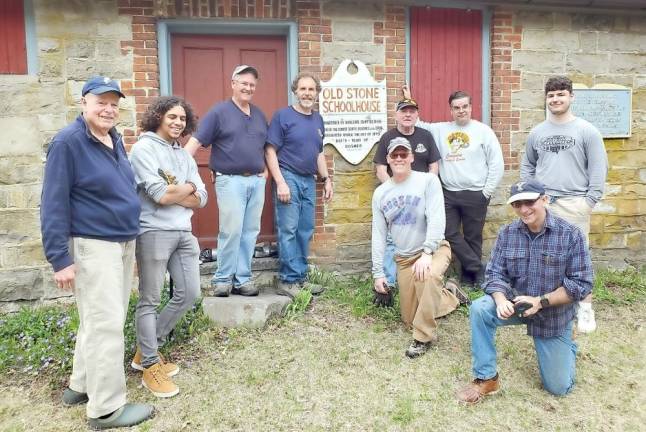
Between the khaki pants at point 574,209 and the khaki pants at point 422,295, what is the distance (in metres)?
0.97

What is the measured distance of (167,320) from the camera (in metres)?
3.50

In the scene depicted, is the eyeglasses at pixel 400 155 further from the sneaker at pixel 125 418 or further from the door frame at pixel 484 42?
the sneaker at pixel 125 418

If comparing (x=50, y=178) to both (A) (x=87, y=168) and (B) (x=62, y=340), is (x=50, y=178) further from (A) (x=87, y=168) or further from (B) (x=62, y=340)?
(B) (x=62, y=340)

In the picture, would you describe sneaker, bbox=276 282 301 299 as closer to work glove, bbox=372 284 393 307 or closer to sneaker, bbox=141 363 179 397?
work glove, bbox=372 284 393 307

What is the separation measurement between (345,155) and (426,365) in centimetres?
235

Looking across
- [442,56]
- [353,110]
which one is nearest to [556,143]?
[442,56]

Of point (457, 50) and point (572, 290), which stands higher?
point (457, 50)

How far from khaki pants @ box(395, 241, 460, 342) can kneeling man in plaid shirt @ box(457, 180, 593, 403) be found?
0.56 metres

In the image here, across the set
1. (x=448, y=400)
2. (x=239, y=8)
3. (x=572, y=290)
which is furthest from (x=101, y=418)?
(x=239, y=8)

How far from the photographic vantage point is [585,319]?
4074 millimetres

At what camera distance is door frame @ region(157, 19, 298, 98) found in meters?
4.92

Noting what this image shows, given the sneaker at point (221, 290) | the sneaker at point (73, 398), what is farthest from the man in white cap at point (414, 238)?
the sneaker at point (73, 398)

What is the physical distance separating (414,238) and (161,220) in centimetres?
187

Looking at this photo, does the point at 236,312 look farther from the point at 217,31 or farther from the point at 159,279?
the point at 217,31
